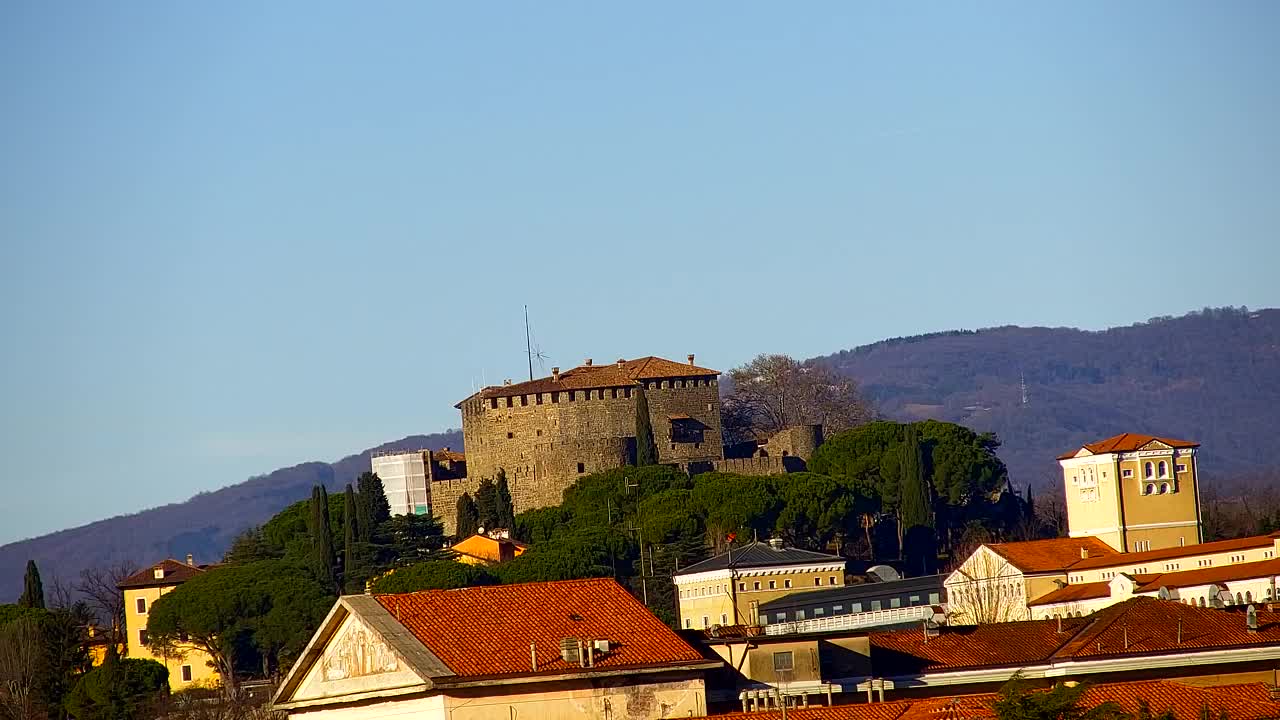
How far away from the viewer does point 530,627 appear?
30.4 m

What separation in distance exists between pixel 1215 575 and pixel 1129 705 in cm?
3498

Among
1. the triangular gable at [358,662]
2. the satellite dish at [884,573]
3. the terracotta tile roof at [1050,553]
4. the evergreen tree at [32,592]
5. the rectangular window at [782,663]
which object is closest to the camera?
the triangular gable at [358,662]

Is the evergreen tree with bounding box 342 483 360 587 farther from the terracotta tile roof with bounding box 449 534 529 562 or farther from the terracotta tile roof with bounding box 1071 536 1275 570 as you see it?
the terracotta tile roof with bounding box 1071 536 1275 570

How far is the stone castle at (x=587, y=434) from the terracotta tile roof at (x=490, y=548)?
500cm

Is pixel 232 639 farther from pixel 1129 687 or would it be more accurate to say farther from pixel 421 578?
pixel 1129 687

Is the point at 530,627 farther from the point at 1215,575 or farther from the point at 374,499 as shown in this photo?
the point at 374,499

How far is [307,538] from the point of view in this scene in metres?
86.0

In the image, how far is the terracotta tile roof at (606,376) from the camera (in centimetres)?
9225

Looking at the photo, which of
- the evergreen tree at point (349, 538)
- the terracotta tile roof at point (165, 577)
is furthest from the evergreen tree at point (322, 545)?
the terracotta tile roof at point (165, 577)

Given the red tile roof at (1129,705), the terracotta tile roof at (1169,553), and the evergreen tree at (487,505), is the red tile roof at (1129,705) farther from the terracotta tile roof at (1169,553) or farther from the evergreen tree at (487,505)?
the evergreen tree at (487,505)

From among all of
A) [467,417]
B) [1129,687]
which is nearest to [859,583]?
[467,417]

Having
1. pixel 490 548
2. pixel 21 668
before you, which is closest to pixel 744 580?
pixel 490 548

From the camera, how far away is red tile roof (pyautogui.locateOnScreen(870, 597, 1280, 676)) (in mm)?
35688

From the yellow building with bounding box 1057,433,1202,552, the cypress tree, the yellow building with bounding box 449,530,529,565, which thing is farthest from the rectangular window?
the cypress tree
